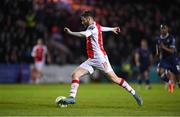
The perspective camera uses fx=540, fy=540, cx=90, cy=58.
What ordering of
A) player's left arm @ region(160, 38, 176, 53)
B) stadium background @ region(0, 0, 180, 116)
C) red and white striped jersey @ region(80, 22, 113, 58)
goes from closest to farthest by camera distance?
red and white striped jersey @ region(80, 22, 113, 58) → player's left arm @ region(160, 38, 176, 53) → stadium background @ region(0, 0, 180, 116)

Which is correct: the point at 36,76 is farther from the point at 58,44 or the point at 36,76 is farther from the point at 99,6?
the point at 99,6

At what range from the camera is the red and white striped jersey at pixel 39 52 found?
32219 mm

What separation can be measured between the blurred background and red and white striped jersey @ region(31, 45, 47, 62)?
46 cm

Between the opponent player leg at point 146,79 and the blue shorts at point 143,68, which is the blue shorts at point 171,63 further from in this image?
the blue shorts at point 143,68

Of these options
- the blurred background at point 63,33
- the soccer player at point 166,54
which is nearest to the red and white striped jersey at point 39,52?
the blurred background at point 63,33

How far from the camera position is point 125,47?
36.8 m

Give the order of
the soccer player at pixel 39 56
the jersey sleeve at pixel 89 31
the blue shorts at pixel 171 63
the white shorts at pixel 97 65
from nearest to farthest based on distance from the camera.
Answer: the jersey sleeve at pixel 89 31 → the white shorts at pixel 97 65 → the blue shorts at pixel 171 63 → the soccer player at pixel 39 56

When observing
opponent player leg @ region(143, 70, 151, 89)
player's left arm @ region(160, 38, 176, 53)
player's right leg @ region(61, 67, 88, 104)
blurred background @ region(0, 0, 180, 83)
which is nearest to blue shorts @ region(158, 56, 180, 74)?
player's left arm @ region(160, 38, 176, 53)

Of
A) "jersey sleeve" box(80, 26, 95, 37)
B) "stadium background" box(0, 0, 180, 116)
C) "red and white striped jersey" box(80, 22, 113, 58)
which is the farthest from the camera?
"stadium background" box(0, 0, 180, 116)

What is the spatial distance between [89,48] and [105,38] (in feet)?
70.4

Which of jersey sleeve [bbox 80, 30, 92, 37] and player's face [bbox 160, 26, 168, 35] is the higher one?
jersey sleeve [bbox 80, 30, 92, 37]

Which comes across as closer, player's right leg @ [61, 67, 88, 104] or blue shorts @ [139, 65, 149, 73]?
player's right leg @ [61, 67, 88, 104]

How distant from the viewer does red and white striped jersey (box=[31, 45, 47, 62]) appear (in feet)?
106

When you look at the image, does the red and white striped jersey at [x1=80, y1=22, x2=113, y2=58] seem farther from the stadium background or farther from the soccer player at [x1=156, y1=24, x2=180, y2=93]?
the stadium background
